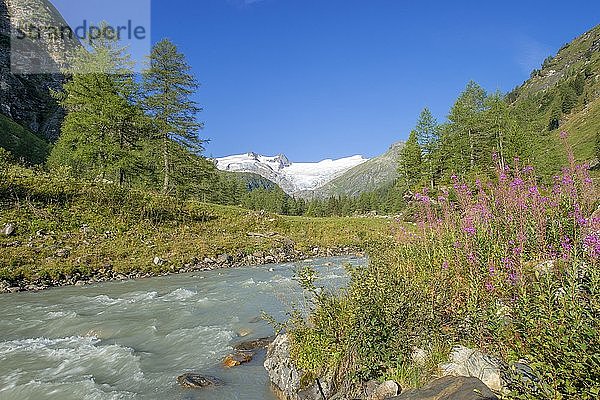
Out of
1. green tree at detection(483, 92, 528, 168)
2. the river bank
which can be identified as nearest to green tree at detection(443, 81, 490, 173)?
green tree at detection(483, 92, 528, 168)

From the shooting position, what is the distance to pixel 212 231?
25.7m

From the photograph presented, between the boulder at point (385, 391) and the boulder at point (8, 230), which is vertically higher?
the boulder at point (8, 230)

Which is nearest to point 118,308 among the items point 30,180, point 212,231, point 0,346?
point 0,346

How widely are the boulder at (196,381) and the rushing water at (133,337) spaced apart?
0.13 metres

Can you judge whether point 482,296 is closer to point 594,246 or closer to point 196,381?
point 594,246

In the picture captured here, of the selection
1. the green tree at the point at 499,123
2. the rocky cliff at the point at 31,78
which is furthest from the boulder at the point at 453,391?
the rocky cliff at the point at 31,78

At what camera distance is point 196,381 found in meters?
6.80

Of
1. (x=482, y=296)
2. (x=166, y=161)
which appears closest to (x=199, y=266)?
(x=166, y=161)

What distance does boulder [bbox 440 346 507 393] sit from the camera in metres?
4.46

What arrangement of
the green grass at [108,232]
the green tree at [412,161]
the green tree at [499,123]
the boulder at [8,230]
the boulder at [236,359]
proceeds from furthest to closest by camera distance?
the green tree at [412,161]
the green tree at [499,123]
the boulder at [8,230]
the green grass at [108,232]
the boulder at [236,359]

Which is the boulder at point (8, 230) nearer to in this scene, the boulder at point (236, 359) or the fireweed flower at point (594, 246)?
the boulder at point (236, 359)

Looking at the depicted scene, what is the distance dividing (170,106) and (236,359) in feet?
95.6

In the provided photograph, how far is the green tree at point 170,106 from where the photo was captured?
1284 inches

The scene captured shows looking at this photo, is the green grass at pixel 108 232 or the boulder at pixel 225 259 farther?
the boulder at pixel 225 259
